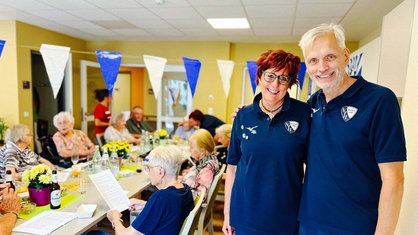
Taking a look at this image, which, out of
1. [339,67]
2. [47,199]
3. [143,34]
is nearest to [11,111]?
[143,34]

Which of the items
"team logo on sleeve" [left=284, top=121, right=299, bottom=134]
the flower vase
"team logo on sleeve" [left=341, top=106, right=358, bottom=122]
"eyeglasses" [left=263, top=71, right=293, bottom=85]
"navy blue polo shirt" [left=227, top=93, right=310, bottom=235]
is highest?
"eyeglasses" [left=263, top=71, right=293, bottom=85]

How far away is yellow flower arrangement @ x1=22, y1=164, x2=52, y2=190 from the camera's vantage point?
5.68ft

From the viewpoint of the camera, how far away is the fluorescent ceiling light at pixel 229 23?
152 inches

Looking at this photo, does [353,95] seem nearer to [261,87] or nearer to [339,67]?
[339,67]

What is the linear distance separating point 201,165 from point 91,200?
0.85 meters

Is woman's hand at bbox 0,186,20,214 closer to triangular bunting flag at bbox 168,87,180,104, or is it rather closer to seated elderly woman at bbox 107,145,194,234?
seated elderly woman at bbox 107,145,194,234

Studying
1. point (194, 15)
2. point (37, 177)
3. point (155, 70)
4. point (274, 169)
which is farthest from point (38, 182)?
point (194, 15)

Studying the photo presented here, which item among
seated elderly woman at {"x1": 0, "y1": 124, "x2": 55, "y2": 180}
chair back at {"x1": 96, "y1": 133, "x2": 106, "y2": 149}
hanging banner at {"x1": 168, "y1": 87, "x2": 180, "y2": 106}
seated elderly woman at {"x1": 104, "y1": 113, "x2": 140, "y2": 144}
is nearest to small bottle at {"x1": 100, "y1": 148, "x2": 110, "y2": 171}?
seated elderly woman at {"x1": 0, "y1": 124, "x2": 55, "y2": 180}

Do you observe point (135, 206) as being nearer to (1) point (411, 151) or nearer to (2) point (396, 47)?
(1) point (411, 151)

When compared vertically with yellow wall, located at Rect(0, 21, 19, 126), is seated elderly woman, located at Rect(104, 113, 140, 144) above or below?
below

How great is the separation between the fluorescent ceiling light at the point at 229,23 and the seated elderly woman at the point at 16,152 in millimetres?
2641

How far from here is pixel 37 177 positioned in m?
1.75

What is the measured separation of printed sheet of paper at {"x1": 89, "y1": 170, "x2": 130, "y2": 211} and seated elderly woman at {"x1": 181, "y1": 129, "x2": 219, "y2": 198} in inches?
19.7

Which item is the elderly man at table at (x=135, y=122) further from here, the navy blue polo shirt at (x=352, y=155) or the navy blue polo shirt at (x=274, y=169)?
the navy blue polo shirt at (x=352, y=155)
